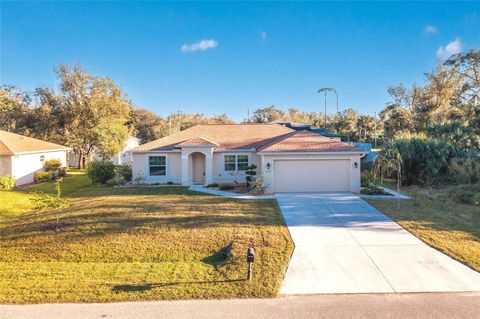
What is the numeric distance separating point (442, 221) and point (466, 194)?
540 cm

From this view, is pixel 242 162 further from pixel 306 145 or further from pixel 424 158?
pixel 424 158

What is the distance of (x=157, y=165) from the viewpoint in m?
19.8

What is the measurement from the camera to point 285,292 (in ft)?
20.3

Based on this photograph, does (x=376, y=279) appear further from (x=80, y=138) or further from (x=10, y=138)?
(x=80, y=138)

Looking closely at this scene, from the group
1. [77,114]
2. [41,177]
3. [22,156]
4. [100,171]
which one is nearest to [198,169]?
[100,171]

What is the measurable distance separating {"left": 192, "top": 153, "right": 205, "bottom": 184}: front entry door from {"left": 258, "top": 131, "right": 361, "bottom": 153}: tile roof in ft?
16.1

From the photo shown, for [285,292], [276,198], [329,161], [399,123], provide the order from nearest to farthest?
[285,292]
[276,198]
[329,161]
[399,123]

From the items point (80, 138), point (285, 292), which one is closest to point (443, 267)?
point (285, 292)

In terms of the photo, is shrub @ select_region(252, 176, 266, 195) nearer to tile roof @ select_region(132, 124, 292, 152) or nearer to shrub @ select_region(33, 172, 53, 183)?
tile roof @ select_region(132, 124, 292, 152)

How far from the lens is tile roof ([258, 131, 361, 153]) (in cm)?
1658

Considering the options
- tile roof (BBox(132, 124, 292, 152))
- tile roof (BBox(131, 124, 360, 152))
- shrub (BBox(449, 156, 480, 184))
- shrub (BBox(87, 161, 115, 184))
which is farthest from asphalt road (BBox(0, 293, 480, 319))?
shrub (BBox(87, 161, 115, 184))

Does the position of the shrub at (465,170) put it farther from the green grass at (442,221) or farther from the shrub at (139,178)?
the shrub at (139,178)

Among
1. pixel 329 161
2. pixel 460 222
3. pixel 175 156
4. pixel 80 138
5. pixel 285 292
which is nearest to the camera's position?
pixel 285 292

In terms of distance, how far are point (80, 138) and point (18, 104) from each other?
40.2 ft
